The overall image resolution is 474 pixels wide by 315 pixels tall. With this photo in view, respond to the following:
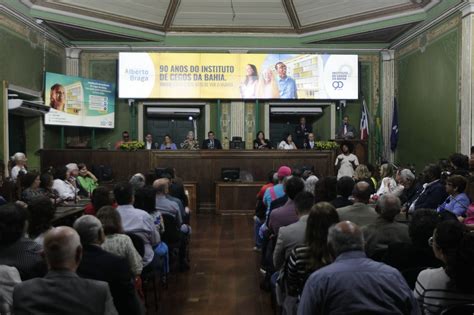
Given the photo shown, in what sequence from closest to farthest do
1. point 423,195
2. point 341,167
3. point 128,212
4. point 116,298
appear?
1. point 116,298
2. point 128,212
3. point 423,195
4. point 341,167

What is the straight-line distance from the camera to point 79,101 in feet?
37.6

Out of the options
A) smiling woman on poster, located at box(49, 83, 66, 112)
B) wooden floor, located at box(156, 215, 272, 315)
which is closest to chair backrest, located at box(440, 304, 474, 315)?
wooden floor, located at box(156, 215, 272, 315)

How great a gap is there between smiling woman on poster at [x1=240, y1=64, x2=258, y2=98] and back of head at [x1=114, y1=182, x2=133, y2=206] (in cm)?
879

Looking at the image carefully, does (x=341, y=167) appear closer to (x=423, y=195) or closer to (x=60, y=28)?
(x=423, y=195)

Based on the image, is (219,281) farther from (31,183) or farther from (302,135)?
(302,135)

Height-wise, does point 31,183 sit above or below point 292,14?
below

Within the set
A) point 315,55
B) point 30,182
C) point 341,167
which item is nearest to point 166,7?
point 315,55

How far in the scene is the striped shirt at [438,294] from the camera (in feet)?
7.35

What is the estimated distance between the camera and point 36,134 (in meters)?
11.0

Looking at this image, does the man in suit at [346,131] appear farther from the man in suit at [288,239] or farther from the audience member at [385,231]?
the man in suit at [288,239]

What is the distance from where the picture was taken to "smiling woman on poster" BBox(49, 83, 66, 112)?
35.8 feet

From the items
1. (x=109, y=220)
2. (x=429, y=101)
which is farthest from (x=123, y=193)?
(x=429, y=101)

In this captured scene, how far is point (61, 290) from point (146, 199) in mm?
2402

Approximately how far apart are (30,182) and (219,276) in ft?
7.64
